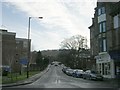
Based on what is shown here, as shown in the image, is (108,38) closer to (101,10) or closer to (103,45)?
(103,45)

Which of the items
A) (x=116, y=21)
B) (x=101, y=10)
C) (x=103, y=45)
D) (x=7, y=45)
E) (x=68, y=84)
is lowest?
(x=68, y=84)

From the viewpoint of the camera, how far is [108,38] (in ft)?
149

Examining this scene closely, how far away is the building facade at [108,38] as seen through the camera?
41781mm

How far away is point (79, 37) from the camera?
334 ft

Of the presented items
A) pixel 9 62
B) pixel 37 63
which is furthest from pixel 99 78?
pixel 37 63

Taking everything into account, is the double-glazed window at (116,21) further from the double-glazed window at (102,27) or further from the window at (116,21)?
the double-glazed window at (102,27)

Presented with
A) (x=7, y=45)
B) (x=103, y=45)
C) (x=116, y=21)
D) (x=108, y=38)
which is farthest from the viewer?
(x=7, y=45)

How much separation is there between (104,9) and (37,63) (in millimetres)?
76920

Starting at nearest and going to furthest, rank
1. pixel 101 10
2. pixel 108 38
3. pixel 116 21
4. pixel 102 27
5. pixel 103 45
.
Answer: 1. pixel 116 21
2. pixel 108 38
3. pixel 103 45
4. pixel 102 27
5. pixel 101 10

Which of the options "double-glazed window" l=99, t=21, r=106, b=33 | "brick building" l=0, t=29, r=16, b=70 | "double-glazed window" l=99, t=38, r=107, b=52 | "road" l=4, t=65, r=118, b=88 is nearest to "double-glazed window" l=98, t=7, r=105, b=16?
"double-glazed window" l=99, t=21, r=106, b=33

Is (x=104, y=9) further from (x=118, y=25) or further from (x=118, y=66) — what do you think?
(x=118, y=66)

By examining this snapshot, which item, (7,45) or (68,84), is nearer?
(68,84)

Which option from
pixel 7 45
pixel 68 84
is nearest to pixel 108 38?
pixel 68 84

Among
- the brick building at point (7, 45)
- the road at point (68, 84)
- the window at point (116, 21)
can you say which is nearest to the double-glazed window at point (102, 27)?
the window at point (116, 21)
